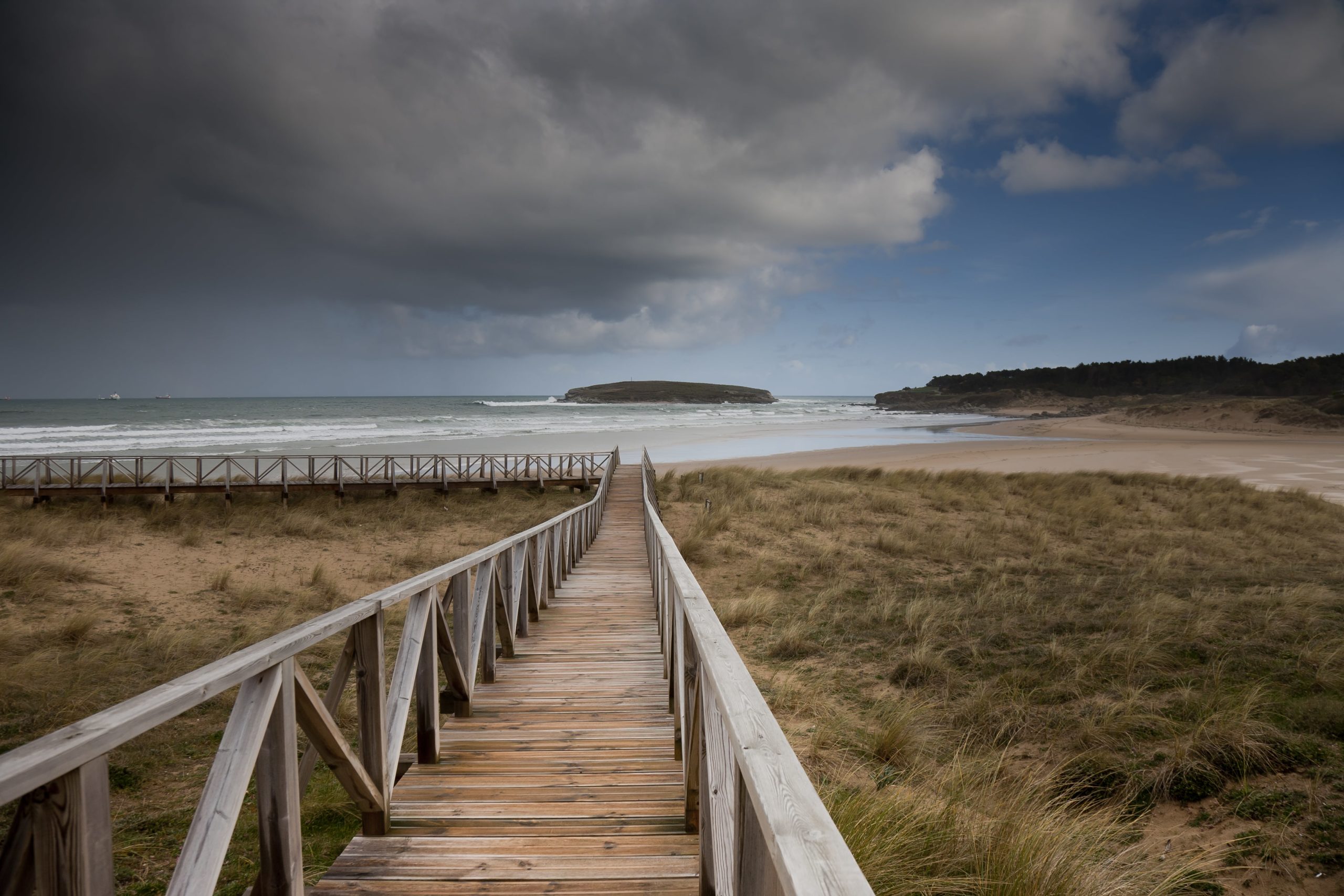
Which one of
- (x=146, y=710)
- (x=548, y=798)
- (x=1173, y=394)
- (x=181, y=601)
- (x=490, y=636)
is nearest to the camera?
(x=146, y=710)

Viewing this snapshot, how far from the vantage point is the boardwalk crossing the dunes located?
1233 mm

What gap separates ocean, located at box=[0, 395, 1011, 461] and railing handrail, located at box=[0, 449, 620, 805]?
31.1 m

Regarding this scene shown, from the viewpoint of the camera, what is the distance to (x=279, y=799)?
76.0 inches

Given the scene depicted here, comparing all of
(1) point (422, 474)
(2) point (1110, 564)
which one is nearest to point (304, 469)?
(1) point (422, 474)

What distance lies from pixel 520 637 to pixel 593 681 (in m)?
1.38

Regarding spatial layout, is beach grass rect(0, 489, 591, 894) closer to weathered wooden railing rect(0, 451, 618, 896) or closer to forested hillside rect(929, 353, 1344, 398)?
weathered wooden railing rect(0, 451, 618, 896)

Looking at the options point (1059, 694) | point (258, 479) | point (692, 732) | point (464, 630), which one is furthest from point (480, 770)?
point (258, 479)

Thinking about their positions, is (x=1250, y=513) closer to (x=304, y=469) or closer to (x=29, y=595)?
(x=29, y=595)

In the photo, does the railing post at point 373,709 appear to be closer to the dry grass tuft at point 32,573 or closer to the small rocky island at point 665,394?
the dry grass tuft at point 32,573

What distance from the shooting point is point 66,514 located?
60.7 feet

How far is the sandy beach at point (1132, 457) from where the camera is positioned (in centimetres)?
2480

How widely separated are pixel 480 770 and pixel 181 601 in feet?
34.0

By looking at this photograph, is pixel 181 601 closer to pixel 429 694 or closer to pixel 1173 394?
pixel 429 694

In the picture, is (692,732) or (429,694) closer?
(692,732)
